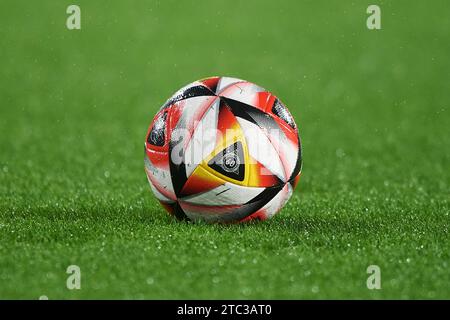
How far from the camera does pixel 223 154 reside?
7137 millimetres

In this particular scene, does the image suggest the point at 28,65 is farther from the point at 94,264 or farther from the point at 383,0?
the point at 94,264

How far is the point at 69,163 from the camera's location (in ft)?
35.7

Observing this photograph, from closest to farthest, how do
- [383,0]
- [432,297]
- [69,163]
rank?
1. [432,297]
2. [69,163]
3. [383,0]

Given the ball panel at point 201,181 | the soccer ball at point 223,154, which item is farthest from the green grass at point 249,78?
the ball panel at point 201,181

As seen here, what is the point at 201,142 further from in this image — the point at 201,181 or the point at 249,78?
the point at 249,78

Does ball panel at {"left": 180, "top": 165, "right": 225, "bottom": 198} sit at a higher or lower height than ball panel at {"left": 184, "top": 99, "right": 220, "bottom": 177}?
lower

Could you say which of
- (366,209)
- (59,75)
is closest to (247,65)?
(59,75)

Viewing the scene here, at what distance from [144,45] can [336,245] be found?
40.5ft

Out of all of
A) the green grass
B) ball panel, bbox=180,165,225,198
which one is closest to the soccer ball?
ball panel, bbox=180,165,225,198

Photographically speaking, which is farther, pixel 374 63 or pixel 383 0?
pixel 383 0

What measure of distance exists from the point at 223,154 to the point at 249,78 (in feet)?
31.2

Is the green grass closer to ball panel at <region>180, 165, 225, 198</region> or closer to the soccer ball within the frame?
the soccer ball

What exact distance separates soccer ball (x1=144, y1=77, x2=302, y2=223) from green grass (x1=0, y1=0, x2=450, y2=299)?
Result: 206 mm

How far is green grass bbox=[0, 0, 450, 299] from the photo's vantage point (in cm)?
639
